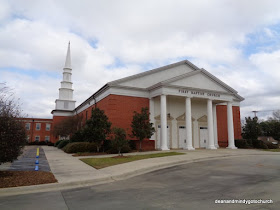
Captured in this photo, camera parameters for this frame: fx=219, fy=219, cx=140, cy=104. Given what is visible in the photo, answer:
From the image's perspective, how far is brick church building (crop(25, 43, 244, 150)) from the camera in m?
23.1

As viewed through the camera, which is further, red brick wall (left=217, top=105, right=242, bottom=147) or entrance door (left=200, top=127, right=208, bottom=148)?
red brick wall (left=217, top=105, right=242, bottom=147)

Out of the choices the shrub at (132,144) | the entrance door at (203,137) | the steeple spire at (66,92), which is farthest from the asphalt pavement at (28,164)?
the steeple spire at (66,92)

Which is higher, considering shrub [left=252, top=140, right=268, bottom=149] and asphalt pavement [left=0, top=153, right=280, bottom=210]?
shrub [left=252, top=140, right=268, bottom=149]

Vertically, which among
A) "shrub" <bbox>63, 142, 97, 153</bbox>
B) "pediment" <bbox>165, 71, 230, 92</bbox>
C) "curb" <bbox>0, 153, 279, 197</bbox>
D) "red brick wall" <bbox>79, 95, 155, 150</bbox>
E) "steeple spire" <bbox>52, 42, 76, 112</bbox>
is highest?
"steeple spire" <bbox>52, 42, 76, 112</bbox>

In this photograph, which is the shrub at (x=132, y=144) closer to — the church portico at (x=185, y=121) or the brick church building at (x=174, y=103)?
the brick church building at (x=174, y=103)

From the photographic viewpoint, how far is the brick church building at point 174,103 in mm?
23078

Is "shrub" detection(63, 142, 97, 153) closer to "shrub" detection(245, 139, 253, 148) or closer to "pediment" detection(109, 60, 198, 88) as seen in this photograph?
"pediment" detection(109, 60, 198, 88)

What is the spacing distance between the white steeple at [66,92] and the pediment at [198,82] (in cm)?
3125

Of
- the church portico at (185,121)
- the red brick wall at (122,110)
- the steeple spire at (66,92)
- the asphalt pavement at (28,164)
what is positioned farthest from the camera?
the steeple spire at (66,92)

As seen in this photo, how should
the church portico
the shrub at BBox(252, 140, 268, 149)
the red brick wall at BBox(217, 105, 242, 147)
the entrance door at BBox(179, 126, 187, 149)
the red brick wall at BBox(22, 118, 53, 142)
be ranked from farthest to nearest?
the red brick wall at BBox(22, 118, 53, 142)
the red brick wall at BBox(217, 105, 242, 147)
the shrub at BBox(252, 140, 268, 149)
the entrance door at BBox(179, 126, 187, 149)
the church portico

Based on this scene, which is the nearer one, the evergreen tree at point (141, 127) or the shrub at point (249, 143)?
the evergreen tree at point (141, 127)

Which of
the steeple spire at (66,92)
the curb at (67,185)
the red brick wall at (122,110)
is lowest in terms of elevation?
the curb at (67,185)

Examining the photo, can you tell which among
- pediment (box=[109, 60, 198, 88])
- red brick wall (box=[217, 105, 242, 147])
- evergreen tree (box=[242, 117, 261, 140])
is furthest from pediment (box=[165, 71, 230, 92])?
evergreen tree (box=[242, 117, 261, 140])

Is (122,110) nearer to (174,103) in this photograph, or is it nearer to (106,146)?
(106,146)
